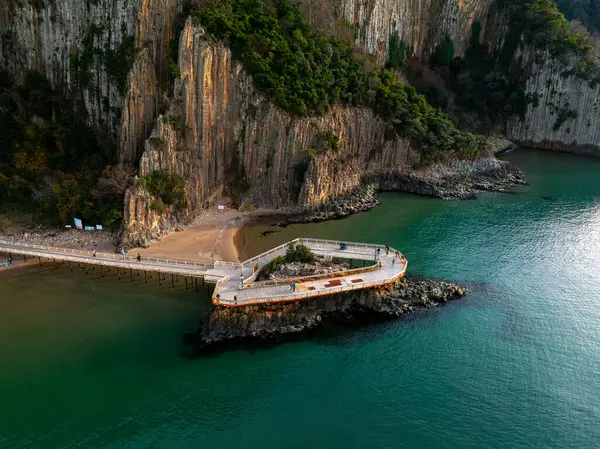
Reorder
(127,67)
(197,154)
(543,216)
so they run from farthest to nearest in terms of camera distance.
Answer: (543,216) < (197,154) < (127,67)

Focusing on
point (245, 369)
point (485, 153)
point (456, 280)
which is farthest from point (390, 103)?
point (245, 369)

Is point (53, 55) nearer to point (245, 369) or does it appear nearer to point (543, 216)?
point (245, 369)

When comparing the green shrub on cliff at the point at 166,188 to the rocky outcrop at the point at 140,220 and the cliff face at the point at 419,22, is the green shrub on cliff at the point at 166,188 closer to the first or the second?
the rocky outcrop at the point at 140,220

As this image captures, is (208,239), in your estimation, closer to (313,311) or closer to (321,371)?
(313,311)

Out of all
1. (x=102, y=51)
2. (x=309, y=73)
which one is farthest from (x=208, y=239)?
(x=309, y=73)

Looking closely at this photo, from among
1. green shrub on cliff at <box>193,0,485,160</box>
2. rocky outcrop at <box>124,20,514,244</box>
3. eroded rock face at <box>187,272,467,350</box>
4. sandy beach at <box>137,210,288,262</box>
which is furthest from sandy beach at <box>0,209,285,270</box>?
green shrub on cliff at <box>193,0,485,160</box>

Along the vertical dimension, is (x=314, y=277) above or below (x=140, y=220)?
below
